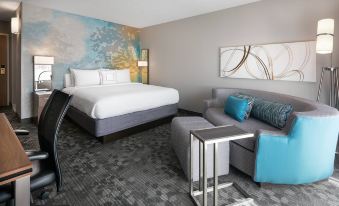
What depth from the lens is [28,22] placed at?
13.7 ft

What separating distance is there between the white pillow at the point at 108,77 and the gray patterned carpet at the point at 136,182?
2206 millimetres

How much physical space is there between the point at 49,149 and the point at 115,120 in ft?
6.16

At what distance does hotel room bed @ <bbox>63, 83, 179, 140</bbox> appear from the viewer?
3188 mm

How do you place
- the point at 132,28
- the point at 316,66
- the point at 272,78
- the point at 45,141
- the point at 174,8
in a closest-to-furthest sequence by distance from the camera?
1. the point at 45,141
2. the point at 316,66
3. the point at 272,78
4. the point at 174,8
5. the point at 132,28

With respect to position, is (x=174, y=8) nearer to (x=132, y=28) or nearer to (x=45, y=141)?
(x=132, y=28)

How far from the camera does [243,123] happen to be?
114 inches

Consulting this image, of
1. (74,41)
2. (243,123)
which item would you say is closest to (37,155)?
(243,123)

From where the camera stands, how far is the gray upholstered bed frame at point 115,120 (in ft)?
10.5

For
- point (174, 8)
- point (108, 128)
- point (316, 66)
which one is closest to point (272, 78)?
point (316, 66)

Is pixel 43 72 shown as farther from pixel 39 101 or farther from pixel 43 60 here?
pixel 39 101

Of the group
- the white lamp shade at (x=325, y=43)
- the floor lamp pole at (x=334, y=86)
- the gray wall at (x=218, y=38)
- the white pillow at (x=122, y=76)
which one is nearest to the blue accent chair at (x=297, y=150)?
the white lamp shade at (x=325, y=43)

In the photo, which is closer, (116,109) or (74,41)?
(116,109)

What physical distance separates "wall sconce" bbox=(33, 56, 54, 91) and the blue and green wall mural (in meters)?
0.13

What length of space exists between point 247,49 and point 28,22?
4.48 metres
